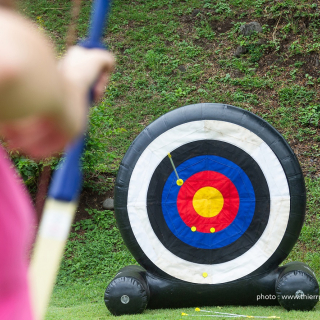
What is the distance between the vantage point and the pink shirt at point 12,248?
0.51 metres

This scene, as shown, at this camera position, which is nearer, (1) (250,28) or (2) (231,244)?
(2) (231,244)

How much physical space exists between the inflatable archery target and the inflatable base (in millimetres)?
62

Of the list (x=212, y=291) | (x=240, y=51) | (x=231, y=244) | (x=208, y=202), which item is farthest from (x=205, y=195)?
(x=240, y=51)

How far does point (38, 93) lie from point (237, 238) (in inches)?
120

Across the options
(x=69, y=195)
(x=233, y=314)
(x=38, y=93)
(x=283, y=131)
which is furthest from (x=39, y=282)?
(x=283, y=131)

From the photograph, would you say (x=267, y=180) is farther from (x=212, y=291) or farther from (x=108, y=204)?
(x=108, y=204)

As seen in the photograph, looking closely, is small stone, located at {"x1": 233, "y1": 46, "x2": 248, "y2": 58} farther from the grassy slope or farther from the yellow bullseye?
the yellow bullseye

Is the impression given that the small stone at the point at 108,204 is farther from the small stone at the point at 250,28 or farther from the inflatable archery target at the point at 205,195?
the small stone at the point at 250,28

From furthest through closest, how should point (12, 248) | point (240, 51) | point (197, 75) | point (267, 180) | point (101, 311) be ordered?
point (240, 51) → point (197, 75) → point (101, 311) → point (267, 180) → point (12, 248)

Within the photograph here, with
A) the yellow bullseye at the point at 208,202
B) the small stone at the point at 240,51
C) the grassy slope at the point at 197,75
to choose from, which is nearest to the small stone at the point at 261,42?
the grassy slope at the point at 197,75

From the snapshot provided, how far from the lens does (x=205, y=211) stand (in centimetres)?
333

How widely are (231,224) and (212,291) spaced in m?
0.48

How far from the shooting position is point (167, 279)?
3326 mm

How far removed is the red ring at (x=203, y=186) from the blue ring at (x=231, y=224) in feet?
0.08
